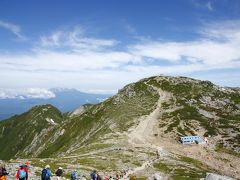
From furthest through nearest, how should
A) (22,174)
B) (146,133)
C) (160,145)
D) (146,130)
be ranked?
1. (146,130)
2. (146,133)
3. (160,145)
4. (22,174)

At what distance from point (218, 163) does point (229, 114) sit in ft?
251

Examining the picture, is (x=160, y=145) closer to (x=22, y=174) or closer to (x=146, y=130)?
(x=146, y=130)

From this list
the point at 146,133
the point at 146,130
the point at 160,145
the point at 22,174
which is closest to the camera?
the point at 22,174

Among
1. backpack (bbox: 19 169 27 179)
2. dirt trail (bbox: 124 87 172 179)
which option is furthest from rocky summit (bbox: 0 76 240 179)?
backpack (bbox: 19 169 27 179)

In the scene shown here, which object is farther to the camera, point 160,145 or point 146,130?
point 146,130

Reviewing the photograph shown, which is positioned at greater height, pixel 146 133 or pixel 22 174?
pixel 22 174

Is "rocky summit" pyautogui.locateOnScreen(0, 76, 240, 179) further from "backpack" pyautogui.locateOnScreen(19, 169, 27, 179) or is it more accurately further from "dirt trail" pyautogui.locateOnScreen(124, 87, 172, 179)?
"backpack" pyautogui.locateOnScreen(19, 169, 27, 179)

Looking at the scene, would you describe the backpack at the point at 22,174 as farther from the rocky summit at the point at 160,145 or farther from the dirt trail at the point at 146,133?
the dirt trail at the point at 146,133

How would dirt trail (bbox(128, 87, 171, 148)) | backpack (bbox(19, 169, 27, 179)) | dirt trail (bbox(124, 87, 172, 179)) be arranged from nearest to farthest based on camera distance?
backpack (bbox(19, 169, 27, 179)) < dirt trail (bbox(124, 87, 172, 179)) < dirt trail (bbox(128, 87, 171, 148))

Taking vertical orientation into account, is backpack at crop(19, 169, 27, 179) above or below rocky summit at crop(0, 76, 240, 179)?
above

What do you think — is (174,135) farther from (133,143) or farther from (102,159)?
(102,159)

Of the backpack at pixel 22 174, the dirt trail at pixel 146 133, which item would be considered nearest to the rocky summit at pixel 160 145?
the dirt trail at pixel 146 133

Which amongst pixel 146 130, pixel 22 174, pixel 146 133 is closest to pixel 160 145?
pixel 146 133

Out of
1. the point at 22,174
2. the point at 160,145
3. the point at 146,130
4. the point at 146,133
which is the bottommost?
the point at 160,145
